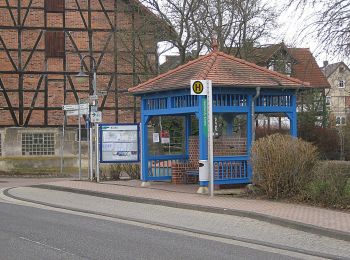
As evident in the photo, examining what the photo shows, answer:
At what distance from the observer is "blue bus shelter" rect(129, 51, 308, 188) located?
17.1m

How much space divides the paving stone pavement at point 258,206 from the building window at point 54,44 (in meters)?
17.7

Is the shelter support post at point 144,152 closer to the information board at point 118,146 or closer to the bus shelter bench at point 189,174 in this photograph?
the bus shelter bench at point 189,174

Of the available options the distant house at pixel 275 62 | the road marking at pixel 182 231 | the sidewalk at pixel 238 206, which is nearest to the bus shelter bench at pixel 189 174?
the sidewalk at pixel 238 206

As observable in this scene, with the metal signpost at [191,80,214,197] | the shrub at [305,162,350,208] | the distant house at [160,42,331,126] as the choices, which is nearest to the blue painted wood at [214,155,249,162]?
the metal signpost at [191,80,214,197]

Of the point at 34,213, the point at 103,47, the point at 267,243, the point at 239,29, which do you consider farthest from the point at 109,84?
the point at 267,243

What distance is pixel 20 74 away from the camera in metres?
35.3

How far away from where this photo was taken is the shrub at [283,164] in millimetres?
15055

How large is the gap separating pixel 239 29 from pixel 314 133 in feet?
28.4

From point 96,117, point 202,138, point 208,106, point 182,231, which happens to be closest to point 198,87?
point 208,106

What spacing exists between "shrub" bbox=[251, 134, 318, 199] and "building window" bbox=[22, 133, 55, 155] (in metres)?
22.7

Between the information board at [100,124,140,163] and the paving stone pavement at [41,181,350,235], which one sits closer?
the paving stone pavement at [41,181,350,235]

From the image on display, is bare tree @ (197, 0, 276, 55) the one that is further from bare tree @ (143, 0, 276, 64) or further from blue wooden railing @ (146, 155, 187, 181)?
blue wooden railing @ (146, 155, 187, 181)

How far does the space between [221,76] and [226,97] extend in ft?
2.09

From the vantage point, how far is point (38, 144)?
1420 inches
